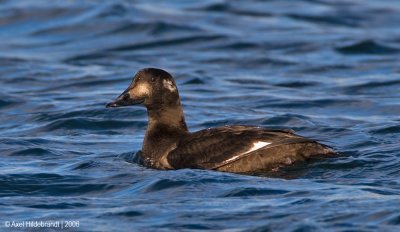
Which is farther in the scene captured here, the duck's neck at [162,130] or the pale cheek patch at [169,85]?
the pale cheek patch at [169,85]

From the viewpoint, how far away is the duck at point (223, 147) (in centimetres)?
1080

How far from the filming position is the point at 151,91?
11.7 metres

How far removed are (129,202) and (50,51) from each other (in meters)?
10.9

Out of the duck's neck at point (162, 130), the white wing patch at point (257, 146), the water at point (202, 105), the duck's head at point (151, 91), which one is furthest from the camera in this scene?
the duck's head at point (151, 91)

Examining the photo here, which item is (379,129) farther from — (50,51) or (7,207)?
(50,51)

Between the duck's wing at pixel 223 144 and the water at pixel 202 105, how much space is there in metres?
0.16

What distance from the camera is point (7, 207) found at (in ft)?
33.3

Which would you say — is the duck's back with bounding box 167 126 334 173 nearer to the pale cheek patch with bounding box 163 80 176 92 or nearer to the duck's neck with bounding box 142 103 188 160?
the duck's neck with bounding box 142 103 188 160

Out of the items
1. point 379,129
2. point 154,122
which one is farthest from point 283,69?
point 154,122

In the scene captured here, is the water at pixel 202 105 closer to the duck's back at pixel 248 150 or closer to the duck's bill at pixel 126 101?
the duck's back at pixel 248 150

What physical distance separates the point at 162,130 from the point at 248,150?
1144mm

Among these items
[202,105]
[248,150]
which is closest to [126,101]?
[248,150]

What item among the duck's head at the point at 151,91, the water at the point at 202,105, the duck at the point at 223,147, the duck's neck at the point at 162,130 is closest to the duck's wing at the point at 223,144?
the duck at the point at 223,147

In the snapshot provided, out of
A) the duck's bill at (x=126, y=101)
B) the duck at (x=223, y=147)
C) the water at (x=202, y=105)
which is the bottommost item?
the water at (x=202, y=105)
